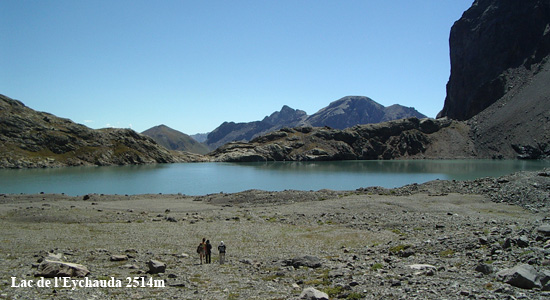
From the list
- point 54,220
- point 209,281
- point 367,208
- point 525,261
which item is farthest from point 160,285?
point 367,208

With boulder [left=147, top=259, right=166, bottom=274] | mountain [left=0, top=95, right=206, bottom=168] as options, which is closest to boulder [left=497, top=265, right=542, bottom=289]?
boulder [left=147, top=259, right=166, bottom=274]

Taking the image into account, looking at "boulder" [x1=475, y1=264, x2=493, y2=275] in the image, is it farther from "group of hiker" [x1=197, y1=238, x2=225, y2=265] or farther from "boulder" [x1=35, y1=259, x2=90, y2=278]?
"boulder" [x1=35, y1=259, x2=90, y2=278]

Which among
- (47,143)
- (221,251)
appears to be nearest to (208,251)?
(221,251)

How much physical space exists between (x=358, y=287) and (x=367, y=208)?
105ft

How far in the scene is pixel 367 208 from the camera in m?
46.5

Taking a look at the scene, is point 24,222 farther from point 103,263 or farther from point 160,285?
point 160,285

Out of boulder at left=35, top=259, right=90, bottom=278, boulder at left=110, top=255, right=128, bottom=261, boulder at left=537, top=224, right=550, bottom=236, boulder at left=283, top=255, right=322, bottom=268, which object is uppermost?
boulder at left=537, top=224, right=550, bottom=236

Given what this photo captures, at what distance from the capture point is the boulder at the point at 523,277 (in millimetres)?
13242

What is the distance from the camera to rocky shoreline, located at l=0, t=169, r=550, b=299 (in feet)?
50.6

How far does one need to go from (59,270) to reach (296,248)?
15623 mm

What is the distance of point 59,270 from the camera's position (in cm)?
1748

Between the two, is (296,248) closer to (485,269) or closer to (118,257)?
(118,257)

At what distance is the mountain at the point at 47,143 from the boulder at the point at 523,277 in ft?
567

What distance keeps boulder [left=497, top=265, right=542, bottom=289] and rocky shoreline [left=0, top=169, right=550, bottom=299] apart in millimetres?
35
